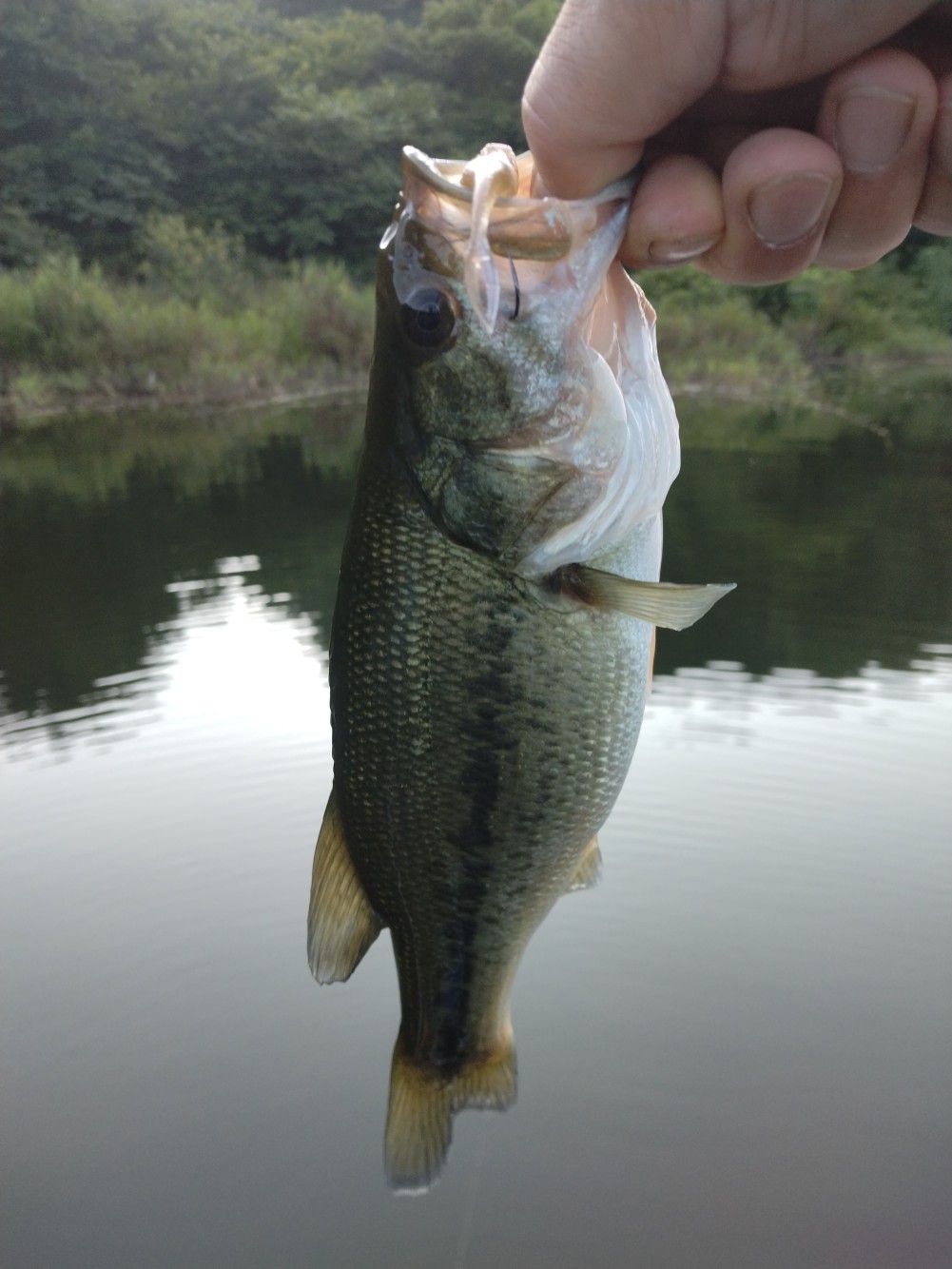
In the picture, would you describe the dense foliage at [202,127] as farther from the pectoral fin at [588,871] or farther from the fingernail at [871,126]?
the fingernail at [871,126]

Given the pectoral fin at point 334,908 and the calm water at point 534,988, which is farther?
the calm water at point 534,988

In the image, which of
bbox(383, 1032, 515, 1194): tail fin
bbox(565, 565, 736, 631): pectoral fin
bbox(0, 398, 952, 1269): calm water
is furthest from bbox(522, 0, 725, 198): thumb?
bbox(0, 398, 952, 1269): calm water

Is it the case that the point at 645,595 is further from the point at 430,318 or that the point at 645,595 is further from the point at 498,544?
the point at 430,318

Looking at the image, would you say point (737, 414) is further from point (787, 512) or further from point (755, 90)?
point (755, 90)

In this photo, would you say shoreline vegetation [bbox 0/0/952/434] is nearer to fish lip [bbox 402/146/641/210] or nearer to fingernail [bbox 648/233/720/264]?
fingernail [bbox 648/233/720/264]

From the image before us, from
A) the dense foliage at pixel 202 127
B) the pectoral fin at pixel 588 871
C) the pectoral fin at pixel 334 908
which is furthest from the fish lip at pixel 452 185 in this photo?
the dense foliage at pixel 202 127

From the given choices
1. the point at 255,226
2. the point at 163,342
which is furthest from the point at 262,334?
the point at 255,226
